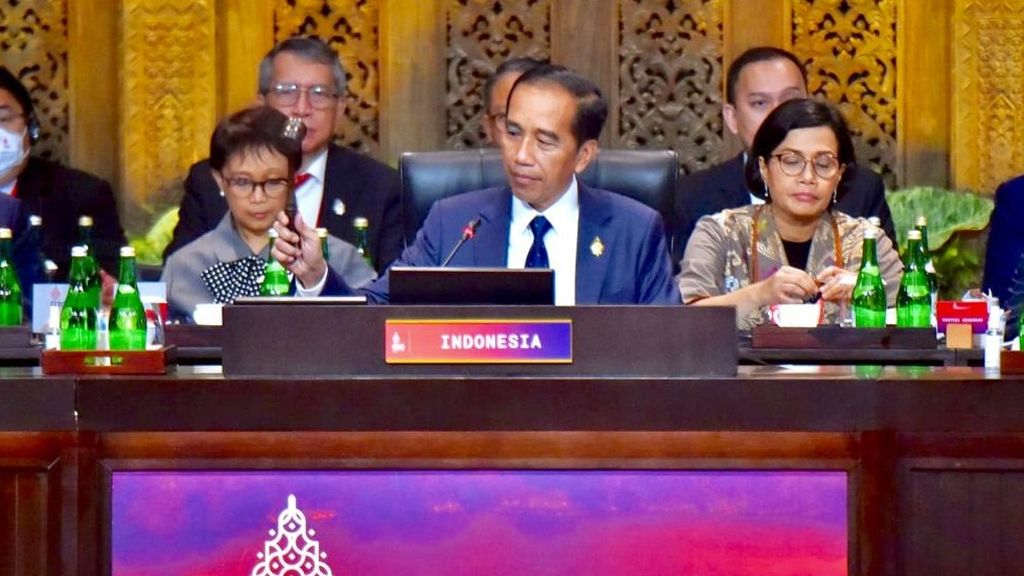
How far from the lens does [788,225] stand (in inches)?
163

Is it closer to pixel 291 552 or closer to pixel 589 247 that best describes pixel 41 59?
pixel 589 247

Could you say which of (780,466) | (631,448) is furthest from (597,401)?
(780,466)

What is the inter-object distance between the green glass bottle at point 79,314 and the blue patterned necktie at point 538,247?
0.96 m

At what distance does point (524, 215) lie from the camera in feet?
12.3

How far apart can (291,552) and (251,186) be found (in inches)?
67.5

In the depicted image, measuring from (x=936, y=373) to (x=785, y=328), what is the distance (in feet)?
2.59

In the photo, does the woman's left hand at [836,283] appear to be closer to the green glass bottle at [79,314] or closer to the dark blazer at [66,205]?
the green glass bottle at [79,314]

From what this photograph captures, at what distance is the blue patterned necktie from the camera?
3.67 meters

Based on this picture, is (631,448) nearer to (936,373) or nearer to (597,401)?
(597,401)

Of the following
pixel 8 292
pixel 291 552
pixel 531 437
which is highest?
pixel 8 292

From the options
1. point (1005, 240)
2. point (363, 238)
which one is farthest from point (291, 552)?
point (1005, 240)

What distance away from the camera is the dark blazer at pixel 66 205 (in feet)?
16.4

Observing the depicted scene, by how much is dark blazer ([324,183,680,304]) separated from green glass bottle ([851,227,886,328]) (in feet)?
1.28

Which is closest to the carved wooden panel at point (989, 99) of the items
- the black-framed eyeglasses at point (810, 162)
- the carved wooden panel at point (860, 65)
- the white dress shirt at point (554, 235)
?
the carved wooden panel at point (860, 65)
